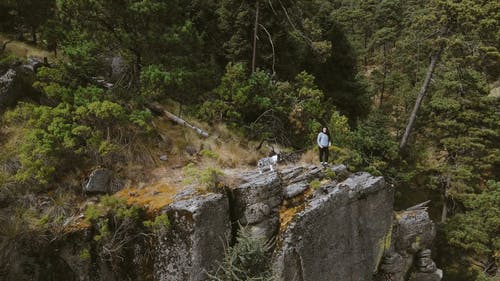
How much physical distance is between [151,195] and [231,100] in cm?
587

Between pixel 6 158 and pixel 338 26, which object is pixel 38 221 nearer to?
pixel 6 158

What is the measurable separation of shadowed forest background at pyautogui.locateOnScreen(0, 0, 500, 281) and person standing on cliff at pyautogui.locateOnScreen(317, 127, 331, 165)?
1.84m

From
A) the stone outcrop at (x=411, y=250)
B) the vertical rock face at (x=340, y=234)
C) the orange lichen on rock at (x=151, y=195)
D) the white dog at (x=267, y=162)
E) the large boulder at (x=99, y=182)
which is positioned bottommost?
the stone outcrop at (x=411, y=250)

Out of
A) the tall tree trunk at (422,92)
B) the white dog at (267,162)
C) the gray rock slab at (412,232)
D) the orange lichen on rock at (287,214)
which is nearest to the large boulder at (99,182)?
the white dog at (267,162)

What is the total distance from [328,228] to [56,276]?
716 centimetres

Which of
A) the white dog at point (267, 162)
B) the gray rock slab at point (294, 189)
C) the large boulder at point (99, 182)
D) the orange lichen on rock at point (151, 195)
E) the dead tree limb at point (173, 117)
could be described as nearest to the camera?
the orange lichen on rock at point (151, 195)

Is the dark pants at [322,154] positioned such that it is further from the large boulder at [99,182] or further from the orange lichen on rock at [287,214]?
the large boulder at [99,182]

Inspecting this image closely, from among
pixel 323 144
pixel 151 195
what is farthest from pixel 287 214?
pixel 151 195

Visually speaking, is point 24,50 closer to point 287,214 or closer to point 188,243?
point 188,243

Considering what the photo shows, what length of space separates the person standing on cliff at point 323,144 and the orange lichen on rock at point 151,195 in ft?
16.6

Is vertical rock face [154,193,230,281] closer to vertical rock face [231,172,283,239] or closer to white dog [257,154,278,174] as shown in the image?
vertical rock face [231,172,283,239]

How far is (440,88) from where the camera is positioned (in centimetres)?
2241

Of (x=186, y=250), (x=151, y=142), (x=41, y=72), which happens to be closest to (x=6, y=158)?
(x=41, y=72)

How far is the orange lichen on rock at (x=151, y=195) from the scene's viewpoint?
9.41 meters
